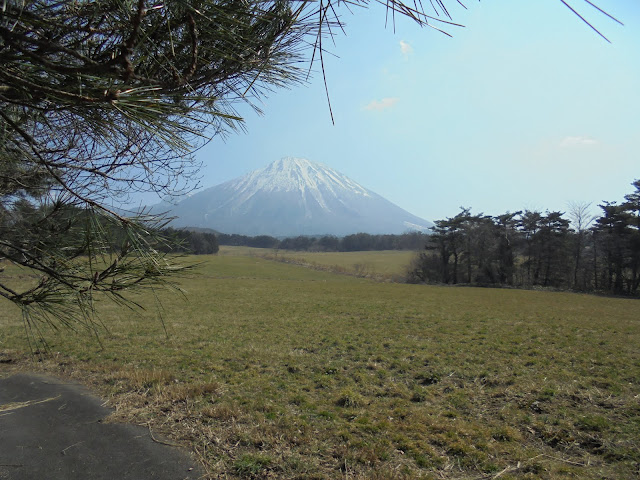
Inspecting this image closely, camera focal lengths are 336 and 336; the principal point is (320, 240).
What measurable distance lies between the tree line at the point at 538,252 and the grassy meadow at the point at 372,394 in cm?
2453

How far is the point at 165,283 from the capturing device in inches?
68.4

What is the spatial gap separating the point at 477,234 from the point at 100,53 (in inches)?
1650

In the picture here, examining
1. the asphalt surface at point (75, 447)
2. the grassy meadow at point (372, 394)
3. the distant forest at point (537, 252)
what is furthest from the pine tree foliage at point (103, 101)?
the distant forest at point (537, 252)

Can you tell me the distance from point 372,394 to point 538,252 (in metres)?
37.3

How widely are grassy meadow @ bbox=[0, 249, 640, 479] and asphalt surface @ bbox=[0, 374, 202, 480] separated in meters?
0.21

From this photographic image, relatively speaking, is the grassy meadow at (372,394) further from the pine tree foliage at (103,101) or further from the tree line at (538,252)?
the tree line at (538,252)

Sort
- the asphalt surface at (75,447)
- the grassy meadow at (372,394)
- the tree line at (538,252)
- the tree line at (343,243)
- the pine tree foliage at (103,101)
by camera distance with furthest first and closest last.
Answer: the tree line at (343,243) < the tree line at (538,252) < the grassy meadow at (372,394) < the asphalt surface at (75,447) < the pine tree foliage at (103,101)

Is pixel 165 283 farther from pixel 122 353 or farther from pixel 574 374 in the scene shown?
pixel 574 374

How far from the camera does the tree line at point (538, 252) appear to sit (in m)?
29.2

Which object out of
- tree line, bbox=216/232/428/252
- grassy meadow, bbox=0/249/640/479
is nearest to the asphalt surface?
grassy meadow, bbox=0/249/640/479

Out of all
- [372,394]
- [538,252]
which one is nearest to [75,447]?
[372,394]

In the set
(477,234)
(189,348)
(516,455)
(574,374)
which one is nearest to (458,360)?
(574,374)

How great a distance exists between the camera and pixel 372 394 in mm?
5172

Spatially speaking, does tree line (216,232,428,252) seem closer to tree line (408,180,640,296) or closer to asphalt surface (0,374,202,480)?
tree line (408,180,640,296)
